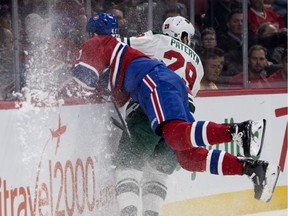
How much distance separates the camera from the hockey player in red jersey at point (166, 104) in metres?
5.80

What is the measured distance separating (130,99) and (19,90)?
31.2 inches

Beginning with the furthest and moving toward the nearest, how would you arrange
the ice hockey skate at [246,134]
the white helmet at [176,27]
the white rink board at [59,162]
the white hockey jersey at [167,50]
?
the white helmet at [176,27] → the white hockey jersey at [167,50] → the ice hockey skate at [246,134] → the white rink board at [59,162]

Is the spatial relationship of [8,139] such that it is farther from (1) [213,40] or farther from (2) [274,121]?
(2) [274,121]

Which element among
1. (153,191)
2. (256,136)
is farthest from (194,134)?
(153,191)

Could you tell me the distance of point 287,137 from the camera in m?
8.05

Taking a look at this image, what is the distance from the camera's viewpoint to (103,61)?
19.9ft

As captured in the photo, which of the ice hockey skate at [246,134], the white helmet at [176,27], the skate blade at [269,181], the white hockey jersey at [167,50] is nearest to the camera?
the ice hockey skate at [246,134]

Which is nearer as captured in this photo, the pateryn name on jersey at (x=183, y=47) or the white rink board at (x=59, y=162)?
the white rink board at (x=59, y=162)

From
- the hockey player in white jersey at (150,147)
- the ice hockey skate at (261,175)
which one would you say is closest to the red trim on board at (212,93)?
the hockey player in white jersey at (150,147)

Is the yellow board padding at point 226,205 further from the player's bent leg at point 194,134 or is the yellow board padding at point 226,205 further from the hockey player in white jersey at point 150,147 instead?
the player's bent leg at point 194,134

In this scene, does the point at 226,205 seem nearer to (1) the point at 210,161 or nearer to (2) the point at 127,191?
(1) the point at 210,161

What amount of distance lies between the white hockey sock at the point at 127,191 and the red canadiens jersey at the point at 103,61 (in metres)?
0.51

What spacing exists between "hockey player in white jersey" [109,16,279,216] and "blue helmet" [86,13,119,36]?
17 centimetres

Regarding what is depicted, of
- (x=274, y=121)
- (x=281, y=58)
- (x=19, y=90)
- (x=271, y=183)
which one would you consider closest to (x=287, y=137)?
(x=274, y=121)
